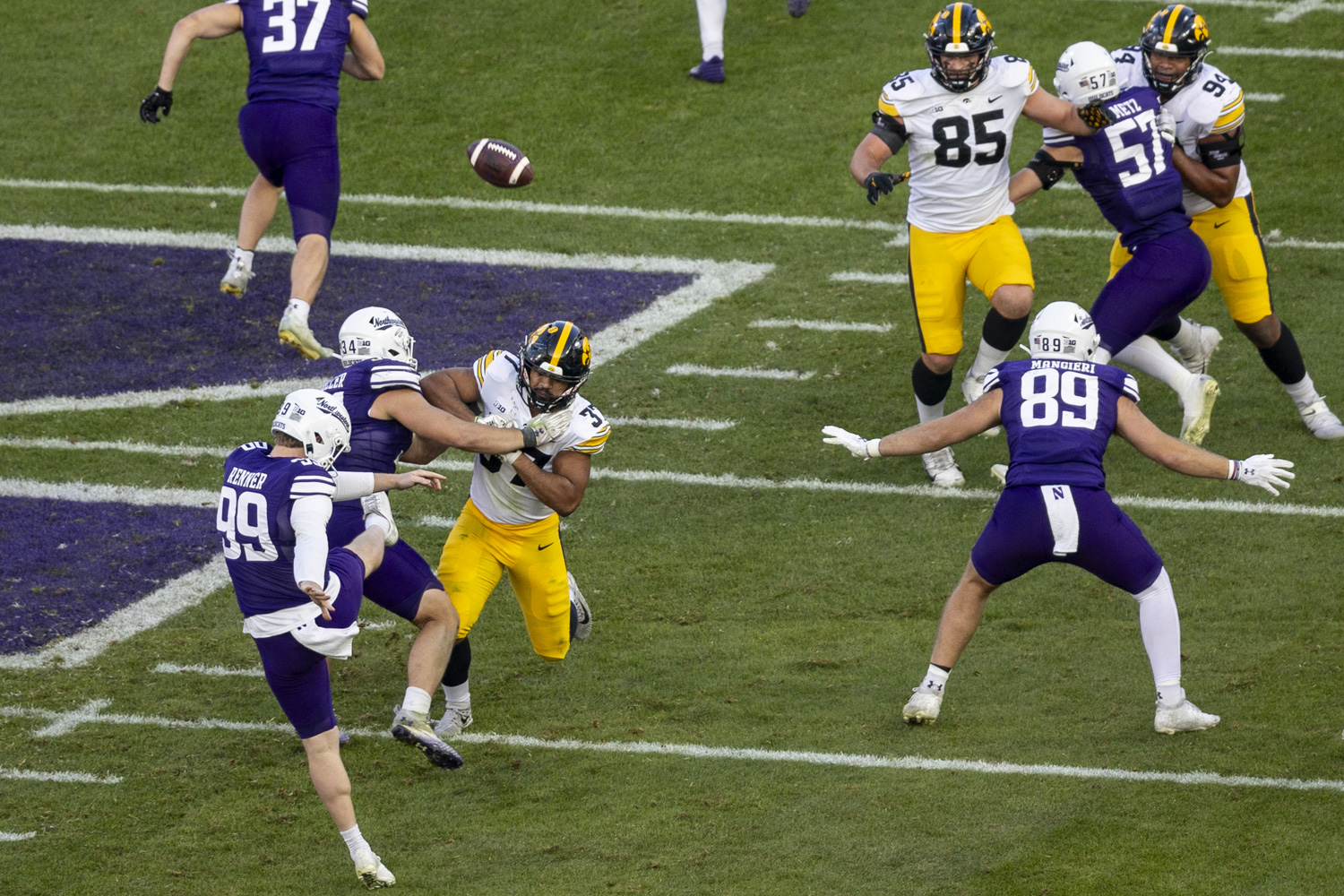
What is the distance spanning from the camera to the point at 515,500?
19.1ft

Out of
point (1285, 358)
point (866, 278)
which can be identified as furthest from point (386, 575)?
point (866, 278)

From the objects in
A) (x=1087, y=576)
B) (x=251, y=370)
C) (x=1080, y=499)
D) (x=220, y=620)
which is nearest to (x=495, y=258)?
(x=251, y=370)

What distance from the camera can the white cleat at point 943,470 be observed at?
25.3 feet

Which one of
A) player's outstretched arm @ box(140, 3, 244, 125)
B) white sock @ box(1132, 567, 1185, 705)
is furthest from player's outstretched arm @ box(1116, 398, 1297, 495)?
player's outstretched arm @ box(140, 3, 244, 125)

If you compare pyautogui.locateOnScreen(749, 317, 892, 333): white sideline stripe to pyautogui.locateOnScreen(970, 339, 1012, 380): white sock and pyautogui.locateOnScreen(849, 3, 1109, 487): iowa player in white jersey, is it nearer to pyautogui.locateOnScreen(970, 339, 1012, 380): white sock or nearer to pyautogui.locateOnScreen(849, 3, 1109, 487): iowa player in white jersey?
pyautogui.locateOnScreen(970, 339, 1012, 380): white sock

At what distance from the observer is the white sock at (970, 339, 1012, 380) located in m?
7.60

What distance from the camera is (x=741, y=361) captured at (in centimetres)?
905

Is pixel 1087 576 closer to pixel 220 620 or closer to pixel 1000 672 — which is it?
pixel 1000 672

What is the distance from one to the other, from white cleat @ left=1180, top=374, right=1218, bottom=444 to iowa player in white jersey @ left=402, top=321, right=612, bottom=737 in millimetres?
2842

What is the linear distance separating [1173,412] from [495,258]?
4.36 meters

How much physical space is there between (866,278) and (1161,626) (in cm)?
499

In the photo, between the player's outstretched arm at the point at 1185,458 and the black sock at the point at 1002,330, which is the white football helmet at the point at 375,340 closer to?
the player's outstretched arm at the point at 1185,458

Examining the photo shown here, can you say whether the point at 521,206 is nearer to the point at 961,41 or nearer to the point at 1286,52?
the point at 961,41

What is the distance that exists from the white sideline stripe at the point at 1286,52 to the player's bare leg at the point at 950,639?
27.2ft
